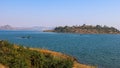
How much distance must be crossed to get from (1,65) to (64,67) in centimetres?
683

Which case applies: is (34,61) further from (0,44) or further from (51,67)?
(0,44)

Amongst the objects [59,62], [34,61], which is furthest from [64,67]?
[34,61]

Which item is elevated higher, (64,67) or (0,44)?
(0,44)

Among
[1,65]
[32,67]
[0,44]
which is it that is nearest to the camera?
[1,65]

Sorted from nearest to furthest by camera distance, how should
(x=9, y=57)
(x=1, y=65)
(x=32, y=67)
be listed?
(x=1, y=65) → (x=9, y=57) → (x=32, y=67)

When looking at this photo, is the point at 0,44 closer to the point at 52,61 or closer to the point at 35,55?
the point at 35,55

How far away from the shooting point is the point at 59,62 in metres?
28.8

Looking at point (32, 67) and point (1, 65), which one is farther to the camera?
point (32, 67)

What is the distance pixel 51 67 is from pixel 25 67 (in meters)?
3.50

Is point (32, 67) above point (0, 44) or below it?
below

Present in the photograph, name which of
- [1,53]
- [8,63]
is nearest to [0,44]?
[1,53]

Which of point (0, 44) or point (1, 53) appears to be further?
point (0, 44)

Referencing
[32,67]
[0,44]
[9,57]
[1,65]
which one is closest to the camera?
[1,65]

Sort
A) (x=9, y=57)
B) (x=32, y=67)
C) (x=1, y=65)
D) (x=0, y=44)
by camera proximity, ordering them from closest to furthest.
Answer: (x=1, y=65) → (x=9, y=57) → (x=32, y=67) → (x=0, y=44)
